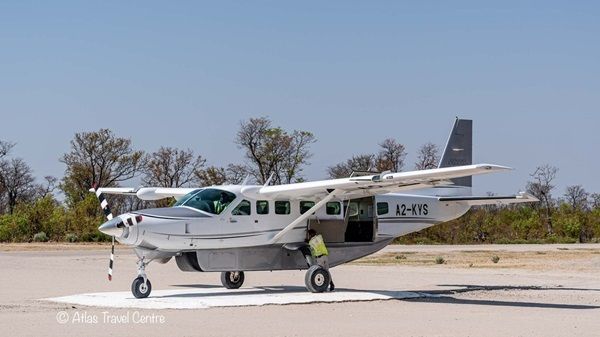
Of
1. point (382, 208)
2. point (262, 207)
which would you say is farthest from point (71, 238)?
point (262, 207)

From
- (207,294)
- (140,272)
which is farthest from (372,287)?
(140,272)

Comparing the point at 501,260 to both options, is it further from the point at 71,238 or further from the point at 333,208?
the point at 71,238

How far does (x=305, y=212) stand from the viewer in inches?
884

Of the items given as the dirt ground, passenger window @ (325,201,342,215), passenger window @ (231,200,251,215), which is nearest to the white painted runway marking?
the dirt ground

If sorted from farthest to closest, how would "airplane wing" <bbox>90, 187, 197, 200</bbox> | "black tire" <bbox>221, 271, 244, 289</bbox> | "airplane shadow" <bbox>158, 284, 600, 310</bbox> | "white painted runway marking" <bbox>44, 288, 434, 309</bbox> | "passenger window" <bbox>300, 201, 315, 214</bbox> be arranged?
1. "airplane wing" <bbox>90, 187, 197, 200</bbox>
2. "black tire" <bbox>221, 271, 244, 289</bbox>
3. "passenger window" <bbox>300, 201, 315, 214</bbox>
4. "airplane shadow" <bbox>158, 284, 600, 310</bbox>
5. "white painted runway marking" <bbox>44, 288, 434, 309</bbox>

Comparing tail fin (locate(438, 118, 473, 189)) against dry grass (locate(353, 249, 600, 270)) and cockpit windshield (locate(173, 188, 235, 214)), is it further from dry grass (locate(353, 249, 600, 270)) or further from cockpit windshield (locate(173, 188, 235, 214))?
dry grass (locate(353, 249, 600, 270))

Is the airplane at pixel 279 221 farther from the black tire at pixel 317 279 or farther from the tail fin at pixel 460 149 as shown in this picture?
the tail fin at pixel 460 149

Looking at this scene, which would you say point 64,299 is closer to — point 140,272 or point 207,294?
point 140,272

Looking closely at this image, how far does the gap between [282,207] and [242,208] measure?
1113mm

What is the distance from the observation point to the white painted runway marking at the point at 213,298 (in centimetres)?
1832

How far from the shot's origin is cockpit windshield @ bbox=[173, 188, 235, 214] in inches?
836

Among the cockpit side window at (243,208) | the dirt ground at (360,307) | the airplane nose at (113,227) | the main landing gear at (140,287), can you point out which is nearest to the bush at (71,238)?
the dirt ground at (360,307)

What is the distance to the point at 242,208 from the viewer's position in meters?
21.7

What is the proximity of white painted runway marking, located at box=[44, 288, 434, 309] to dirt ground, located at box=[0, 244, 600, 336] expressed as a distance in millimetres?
495
